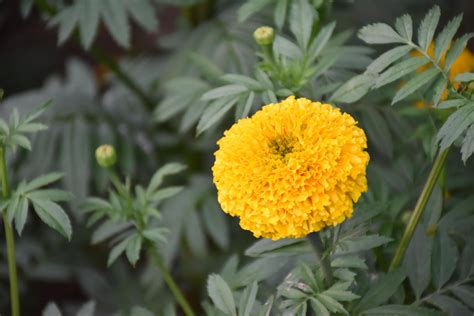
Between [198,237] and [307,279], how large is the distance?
903 millimetres

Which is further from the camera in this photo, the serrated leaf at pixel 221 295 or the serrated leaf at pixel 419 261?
the serrated leaf at pixel 419 261

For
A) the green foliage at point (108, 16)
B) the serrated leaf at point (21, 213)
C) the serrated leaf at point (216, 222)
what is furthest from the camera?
the serrated leaf at point (216, 222)

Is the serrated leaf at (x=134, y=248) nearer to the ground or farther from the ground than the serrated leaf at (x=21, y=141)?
nearer to the ground

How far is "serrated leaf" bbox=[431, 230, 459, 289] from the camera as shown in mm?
1201

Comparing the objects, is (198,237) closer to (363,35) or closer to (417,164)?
(417,164)

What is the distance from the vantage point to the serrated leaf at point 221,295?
110 cm

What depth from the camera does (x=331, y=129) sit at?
957mm

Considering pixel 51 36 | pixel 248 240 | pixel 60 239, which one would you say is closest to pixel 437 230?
pixel 248 240

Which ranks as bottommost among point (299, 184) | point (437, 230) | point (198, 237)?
point (198, 237)

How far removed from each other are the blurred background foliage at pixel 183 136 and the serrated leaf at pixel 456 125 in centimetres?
16

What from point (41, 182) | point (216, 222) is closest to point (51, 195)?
point (41, 182)

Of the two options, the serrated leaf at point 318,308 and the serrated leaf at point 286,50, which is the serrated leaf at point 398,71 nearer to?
the serrated leaf at point 286,50

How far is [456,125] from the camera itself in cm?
101

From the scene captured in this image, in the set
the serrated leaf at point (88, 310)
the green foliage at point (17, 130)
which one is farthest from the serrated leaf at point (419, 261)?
the green foliage at point (17, 130)
